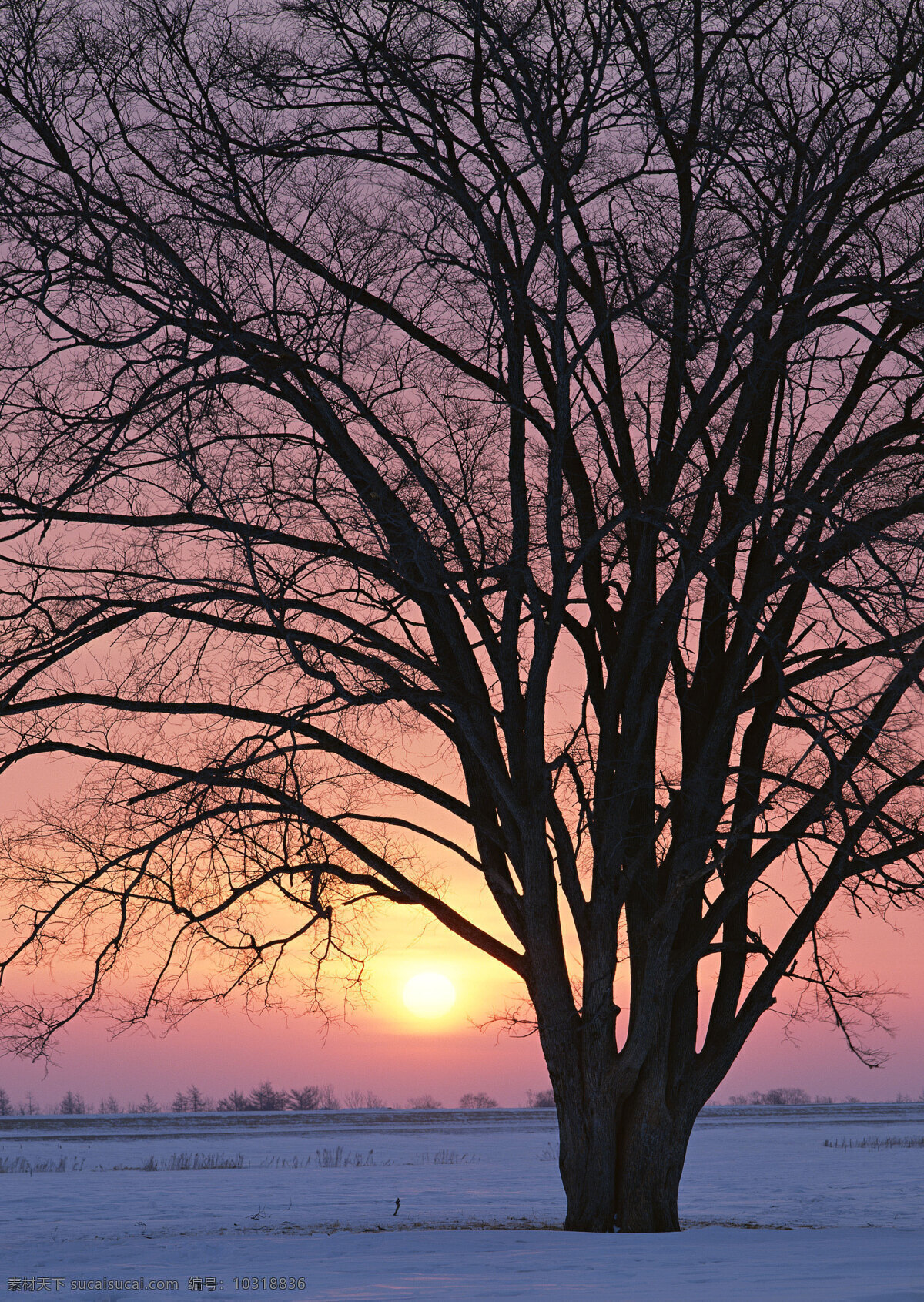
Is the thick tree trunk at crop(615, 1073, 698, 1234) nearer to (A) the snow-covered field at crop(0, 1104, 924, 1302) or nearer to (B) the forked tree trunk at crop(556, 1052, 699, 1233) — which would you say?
(B) the forked tree trunk at crop(556, 1052, 699, 1233)

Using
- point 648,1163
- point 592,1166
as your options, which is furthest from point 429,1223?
point 648,1163

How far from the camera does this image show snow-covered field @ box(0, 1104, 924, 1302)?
6316 millimetres

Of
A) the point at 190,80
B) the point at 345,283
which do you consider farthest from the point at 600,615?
the point at 190,80

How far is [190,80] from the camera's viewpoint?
424 inches

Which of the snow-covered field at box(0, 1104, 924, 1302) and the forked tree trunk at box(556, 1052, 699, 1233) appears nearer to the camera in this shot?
the snow-covered field at box(0, 1104, 924, 1302)

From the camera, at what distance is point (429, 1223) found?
40.5ft

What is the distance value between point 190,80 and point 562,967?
28.4ft

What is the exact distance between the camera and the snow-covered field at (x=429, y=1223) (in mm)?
6316

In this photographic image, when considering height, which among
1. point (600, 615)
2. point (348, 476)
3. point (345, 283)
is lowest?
point (600, 615)

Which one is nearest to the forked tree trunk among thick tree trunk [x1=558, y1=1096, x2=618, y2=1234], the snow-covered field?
thick tree trunk [x1=558, y1=1096, x2=618, y2=1234]

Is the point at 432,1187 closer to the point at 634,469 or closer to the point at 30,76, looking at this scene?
the point at 634,469

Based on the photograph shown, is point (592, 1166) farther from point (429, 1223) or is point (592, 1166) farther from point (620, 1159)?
point (429, 1223)

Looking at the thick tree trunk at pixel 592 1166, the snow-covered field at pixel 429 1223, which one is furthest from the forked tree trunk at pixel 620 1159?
the snow-covered field at pixel 429 1223

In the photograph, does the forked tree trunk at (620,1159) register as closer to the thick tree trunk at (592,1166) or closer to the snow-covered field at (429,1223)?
the thick tree trunk at (592,1166)
